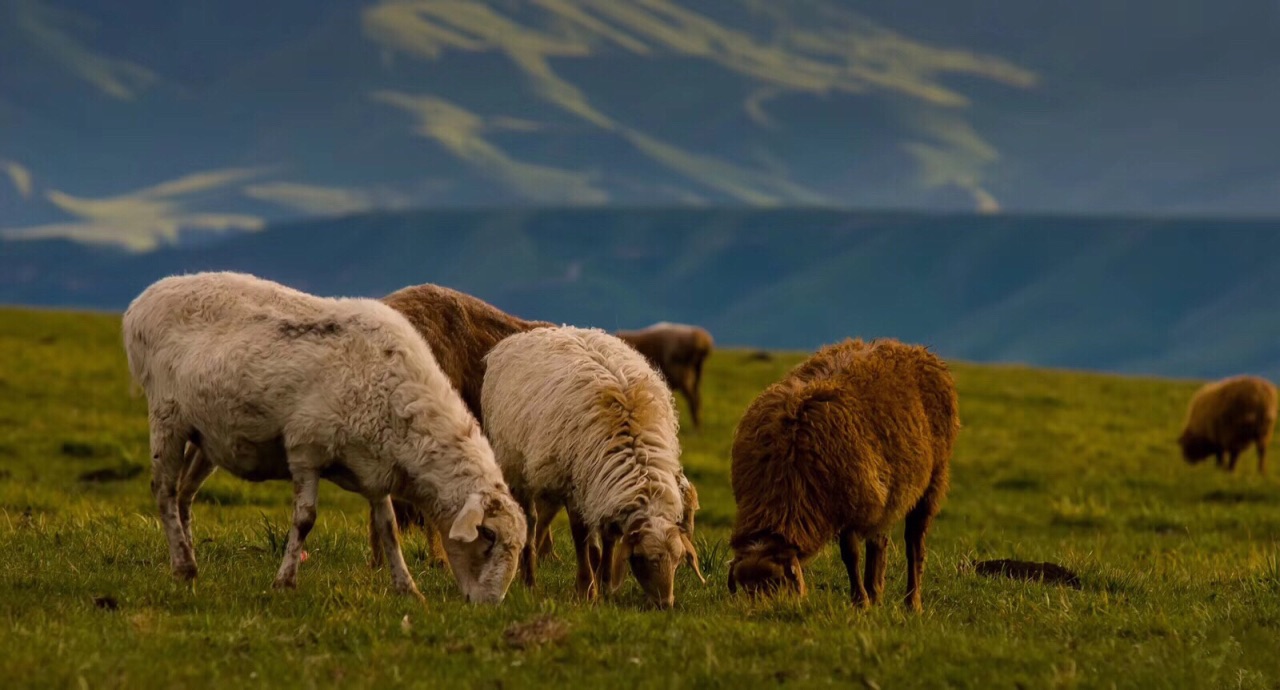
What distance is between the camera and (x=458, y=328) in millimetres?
11211

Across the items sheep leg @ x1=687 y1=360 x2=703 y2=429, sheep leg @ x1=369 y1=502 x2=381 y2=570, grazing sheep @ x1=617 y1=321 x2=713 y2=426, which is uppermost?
grazing sheep @ x1=617 y1=321 x2=713 y2=426

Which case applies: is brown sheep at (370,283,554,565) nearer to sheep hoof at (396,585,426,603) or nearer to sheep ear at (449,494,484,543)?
sheep hoof at (396,585,426,603)

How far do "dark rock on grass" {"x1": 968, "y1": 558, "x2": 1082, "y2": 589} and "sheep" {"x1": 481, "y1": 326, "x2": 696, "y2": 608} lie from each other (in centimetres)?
301

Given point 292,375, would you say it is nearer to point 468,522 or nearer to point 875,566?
point 468,522

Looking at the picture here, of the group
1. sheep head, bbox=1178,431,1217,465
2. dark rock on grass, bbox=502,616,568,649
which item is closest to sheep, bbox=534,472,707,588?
dark rock on grass, bbox=502,616,568,649

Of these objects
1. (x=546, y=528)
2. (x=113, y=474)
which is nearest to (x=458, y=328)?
(x=546, y=528)

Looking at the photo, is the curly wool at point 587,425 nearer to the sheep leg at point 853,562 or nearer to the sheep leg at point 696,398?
the sheep leg at point 853,562

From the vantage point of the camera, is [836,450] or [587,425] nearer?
[836,450]

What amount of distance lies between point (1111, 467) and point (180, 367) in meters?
20.3

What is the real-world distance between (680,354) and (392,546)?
66.8ft

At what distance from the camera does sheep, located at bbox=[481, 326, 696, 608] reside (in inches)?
346

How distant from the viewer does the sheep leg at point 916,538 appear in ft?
32.5

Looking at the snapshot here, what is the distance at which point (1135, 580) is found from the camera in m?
10.4

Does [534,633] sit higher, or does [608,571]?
[608,571]
